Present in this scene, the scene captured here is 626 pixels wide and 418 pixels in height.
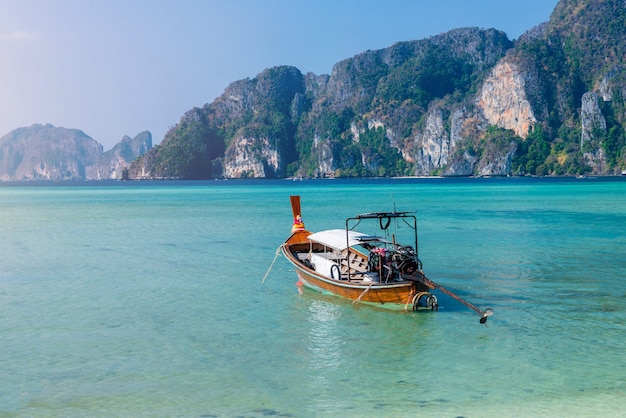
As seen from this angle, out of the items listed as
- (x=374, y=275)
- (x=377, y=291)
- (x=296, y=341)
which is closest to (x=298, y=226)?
(x=374, y=275)

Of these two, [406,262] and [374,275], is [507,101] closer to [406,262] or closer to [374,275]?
[374,275]

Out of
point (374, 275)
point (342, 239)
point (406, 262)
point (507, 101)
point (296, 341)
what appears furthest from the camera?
point (507, 101)

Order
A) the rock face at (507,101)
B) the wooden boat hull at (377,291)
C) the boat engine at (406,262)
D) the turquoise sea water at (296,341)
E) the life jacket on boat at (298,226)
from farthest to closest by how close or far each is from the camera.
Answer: the rock face at (507,101)
the life jacket on boat at (298,226)
the boat engine at (406,262)
the wooden boat hull at (377,291)
the turquoise sea water at (296,341)

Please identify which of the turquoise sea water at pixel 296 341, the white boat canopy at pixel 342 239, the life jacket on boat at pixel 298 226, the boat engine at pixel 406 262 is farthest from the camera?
the life jacket on boat at pixel 298 226

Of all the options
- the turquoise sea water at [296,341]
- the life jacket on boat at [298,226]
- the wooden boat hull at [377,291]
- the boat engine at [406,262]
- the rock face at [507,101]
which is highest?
the rock face at [507,101]

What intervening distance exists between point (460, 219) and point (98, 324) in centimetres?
3232

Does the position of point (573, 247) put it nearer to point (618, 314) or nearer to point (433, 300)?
point (618, 314)

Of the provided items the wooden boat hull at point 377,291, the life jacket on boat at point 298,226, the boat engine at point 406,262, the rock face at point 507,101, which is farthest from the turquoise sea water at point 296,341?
the rock face at point 507,101

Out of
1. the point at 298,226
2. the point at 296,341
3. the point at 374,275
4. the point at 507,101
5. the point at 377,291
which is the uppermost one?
the point at 507,101

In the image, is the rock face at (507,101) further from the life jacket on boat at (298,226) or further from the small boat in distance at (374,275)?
the small boat in distance at (374,275)

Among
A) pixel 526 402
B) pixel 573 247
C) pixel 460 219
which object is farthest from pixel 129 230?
pixel 526 402

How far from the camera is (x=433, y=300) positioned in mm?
15516

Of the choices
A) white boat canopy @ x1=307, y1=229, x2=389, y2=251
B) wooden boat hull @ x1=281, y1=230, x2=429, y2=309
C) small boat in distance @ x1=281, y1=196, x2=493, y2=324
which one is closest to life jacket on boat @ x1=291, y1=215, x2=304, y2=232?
small boat in distance @ x1=281, y1=196, x2=493, y2=324

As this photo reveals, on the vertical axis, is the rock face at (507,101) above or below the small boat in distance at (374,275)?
above
